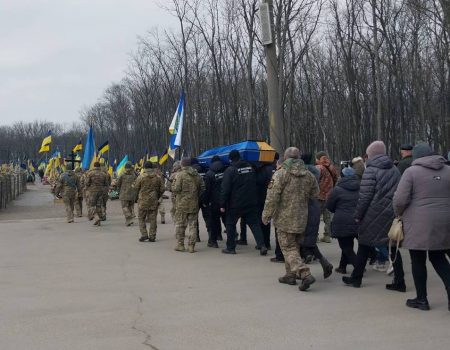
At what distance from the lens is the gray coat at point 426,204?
559 centimetres

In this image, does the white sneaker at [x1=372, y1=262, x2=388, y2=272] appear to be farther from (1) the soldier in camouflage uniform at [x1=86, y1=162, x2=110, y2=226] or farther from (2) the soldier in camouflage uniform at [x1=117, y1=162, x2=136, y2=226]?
(1) the soldier in camouflage uniform at [x1=86, y1=162, x2=110, y2=226]

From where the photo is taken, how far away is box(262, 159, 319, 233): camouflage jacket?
22.9ft

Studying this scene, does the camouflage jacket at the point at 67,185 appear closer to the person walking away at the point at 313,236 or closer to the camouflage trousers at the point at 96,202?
the camouflage trousers at the point at 96,202

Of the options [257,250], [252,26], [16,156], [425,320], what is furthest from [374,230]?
[16,156]

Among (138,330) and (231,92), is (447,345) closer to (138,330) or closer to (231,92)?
(138,330)

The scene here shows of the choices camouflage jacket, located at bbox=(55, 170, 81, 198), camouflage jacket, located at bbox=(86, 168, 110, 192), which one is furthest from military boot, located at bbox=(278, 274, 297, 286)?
camouflage jacket, located at bbox=(55, 170, 81, 198)

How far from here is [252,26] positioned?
74.7ft

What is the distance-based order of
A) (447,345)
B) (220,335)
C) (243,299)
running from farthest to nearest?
(243,299), (220,335), (447,345)

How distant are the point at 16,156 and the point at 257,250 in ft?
369

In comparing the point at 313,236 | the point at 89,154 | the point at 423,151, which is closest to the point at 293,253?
the point at 313,236

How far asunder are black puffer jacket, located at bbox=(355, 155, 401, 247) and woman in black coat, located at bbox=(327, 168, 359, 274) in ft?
2.17

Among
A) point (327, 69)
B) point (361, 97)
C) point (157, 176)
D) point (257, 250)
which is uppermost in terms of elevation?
point (327, 69)

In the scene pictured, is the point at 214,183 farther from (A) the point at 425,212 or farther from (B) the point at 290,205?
(A) the point at 425,212

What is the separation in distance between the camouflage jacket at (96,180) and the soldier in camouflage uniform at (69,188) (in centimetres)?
106
